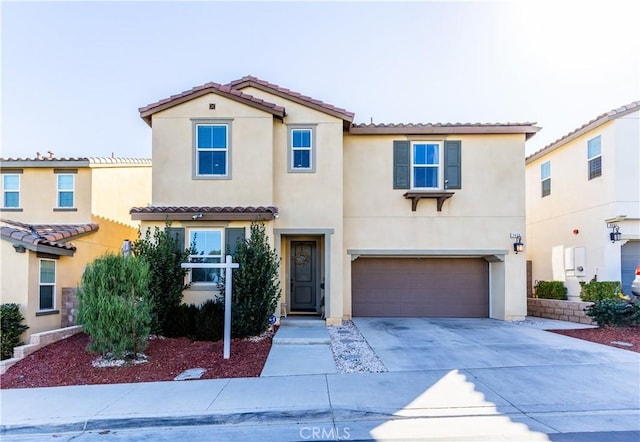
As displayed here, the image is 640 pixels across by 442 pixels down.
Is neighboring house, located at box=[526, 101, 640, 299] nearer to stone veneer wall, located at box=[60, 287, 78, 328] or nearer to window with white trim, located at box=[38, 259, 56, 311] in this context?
stone veneer wall, located at box=[60, 287, 78, 328]

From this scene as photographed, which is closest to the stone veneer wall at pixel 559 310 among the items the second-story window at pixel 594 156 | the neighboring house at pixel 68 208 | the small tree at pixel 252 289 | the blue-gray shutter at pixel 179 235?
the second-story window at pixel 594 156

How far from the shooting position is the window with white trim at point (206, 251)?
1055 cm

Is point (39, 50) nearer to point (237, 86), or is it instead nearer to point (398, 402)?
point (237, 86)

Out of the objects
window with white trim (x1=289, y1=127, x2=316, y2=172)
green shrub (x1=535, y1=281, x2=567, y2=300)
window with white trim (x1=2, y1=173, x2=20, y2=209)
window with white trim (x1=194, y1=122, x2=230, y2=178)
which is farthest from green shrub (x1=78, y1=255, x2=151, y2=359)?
green shrub (x1=535, y1=281, x2=567, y2=300)

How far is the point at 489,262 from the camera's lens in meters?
12.9

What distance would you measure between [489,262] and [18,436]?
1210cm

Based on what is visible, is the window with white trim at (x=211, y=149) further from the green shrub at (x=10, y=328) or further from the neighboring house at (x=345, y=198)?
the green shrub at (x=10, y=328)

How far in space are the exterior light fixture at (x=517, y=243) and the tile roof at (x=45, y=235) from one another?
1266cm

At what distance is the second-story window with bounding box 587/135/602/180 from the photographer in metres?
12.5

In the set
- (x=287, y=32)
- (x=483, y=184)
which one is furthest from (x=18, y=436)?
(x=483, y=184)

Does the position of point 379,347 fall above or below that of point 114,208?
below

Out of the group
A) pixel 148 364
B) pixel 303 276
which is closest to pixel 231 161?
pixel 303 276

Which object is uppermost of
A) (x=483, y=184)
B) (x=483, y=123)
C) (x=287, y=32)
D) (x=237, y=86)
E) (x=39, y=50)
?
(x=287, y=32)

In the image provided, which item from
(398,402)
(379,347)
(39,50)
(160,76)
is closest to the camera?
(398,402)
